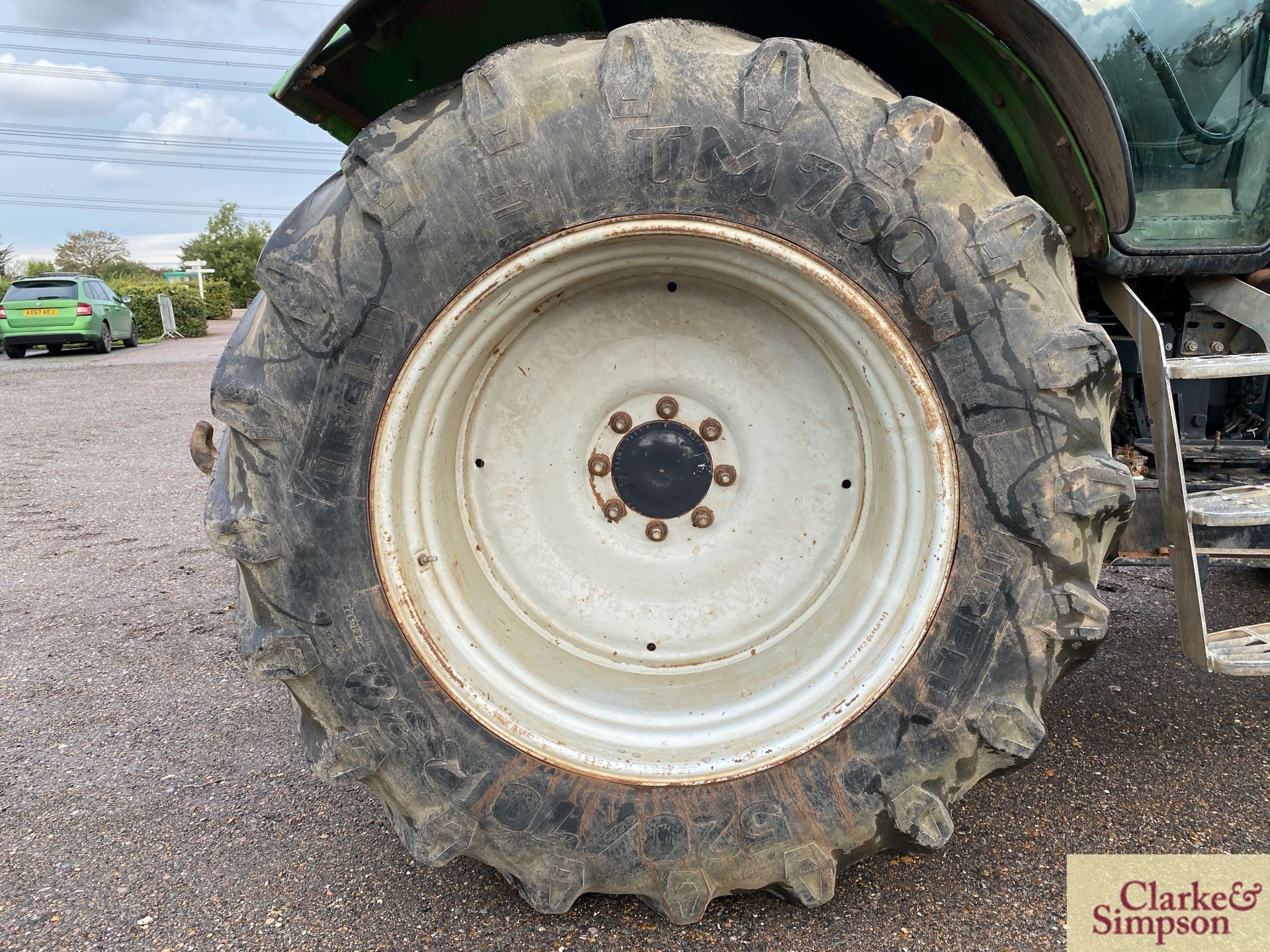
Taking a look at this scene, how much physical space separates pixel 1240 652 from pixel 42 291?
777 inches

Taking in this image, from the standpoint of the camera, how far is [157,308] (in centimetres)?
2409

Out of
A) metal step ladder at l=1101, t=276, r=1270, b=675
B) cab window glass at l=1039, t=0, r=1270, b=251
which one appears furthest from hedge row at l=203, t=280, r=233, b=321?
metal step ladder at l=1101, t=276, r=1270, b=675

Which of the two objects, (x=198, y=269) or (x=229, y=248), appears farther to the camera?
(x=229, y=248)

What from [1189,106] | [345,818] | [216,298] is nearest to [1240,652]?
[1189,106]

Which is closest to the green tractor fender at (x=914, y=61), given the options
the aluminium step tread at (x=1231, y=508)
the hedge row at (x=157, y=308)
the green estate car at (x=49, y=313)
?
the aluminium step tread at (x=1231, y=508)

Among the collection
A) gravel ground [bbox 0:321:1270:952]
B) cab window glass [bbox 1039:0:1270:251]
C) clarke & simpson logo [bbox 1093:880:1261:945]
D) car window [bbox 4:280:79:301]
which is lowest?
clarke & simpson logo [bbox 1093:880:1261:945]

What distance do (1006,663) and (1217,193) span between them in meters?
1.33

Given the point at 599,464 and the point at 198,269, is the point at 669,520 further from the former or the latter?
the point at 198,269

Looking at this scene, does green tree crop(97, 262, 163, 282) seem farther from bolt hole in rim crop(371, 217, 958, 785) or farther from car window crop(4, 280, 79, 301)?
bolt hole in rim crop(371, 217, 958, 785)

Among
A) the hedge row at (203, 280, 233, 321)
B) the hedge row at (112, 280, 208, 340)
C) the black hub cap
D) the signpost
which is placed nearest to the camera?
the black hub cap

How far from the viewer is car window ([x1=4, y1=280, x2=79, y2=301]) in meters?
16.2

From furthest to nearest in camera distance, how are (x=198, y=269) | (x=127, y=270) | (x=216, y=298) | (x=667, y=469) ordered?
(x=127, y=270), (x=198, y=269), (x=216, y=298), (x=667, y=469)

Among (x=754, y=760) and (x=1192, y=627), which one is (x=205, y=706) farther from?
(x=1192, y=627)

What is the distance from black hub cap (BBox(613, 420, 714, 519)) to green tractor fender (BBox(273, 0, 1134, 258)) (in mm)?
845
